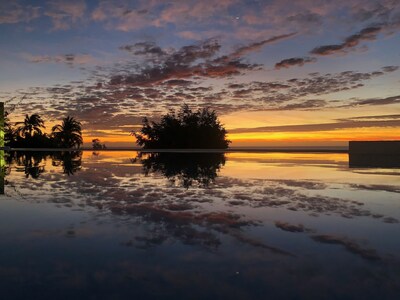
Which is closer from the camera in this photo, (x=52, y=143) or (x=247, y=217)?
(x=247, y=217)

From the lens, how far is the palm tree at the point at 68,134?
54.4 m

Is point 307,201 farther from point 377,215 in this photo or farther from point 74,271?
point 74,271

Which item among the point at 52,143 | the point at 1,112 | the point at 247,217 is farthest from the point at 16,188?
the point at 52,143

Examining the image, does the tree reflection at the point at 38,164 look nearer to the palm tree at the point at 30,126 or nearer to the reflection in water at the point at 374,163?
the reflection in water at the point at 374,163

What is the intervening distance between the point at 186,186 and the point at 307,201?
110 inches

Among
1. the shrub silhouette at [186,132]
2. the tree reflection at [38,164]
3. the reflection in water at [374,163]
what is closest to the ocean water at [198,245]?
the tree reflection at [38,164]

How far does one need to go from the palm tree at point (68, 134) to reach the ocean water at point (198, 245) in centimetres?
5076

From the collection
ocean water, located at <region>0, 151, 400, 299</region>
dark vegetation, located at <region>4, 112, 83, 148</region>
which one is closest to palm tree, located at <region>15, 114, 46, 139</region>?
dark vegetation, located at <region>4, 112, 83, 148</region>

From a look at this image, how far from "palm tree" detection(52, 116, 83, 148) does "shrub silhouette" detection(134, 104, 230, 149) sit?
2004 centimetres

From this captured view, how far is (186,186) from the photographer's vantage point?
7941mm

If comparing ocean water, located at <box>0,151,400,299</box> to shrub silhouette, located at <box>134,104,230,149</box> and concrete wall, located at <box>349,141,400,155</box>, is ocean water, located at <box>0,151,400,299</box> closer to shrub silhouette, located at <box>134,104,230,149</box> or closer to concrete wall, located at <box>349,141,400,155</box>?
concrete wall, located at <box>349,141,400,155</box>

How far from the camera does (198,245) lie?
3.59 m

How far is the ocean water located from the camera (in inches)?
101

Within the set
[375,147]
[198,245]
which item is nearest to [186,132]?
[375,147]
